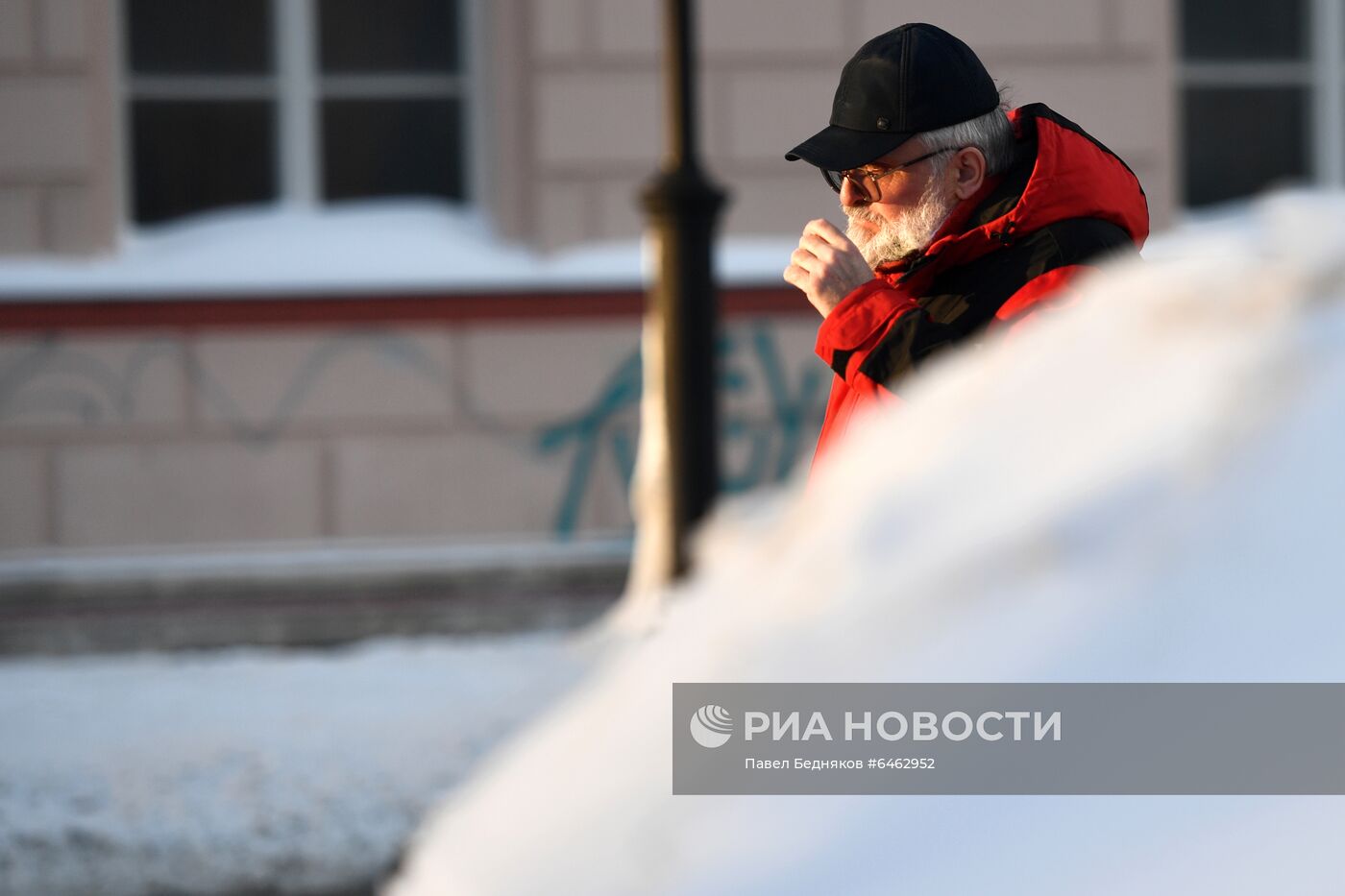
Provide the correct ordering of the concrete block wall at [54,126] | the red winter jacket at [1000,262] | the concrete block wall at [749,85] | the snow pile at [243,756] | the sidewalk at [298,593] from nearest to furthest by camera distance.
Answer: the red winter jacket at [1000,262] → the snow pile at [243,756] → the sidewalk at [298,593] → the concrete block wall at [54,126] → the concrete block wall at [749,85]

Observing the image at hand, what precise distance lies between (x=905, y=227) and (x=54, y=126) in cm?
505

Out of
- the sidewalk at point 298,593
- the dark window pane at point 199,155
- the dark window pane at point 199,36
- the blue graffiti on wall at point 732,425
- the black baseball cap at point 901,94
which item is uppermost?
the dark window pane at point 199,36

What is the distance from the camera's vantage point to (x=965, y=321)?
170cm

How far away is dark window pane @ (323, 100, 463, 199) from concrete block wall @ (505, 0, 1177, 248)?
1.36 feet

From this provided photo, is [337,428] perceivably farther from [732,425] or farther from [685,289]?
[685,289]

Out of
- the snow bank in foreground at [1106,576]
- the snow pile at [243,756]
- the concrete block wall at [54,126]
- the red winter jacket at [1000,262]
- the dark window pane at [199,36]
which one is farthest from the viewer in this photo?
the dark window pane at [199,36]

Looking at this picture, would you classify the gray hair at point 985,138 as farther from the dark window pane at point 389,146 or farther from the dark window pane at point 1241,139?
the dark window pane at point 1241,139

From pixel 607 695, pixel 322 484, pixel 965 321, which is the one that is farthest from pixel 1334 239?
pixel 322 484

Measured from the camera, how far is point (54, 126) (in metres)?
6.08

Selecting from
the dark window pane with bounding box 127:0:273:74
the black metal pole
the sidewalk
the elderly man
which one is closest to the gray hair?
the elderly man

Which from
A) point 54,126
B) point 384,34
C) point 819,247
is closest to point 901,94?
point 819,247

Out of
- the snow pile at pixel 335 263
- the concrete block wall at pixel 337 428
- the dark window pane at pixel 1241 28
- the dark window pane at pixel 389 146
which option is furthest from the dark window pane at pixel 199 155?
the dark window pane at pixel 1241 28

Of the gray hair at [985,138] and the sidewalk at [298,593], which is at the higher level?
the gray hair at [985,138]

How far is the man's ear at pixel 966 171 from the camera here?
1.84m
